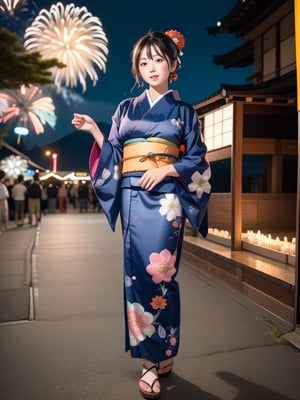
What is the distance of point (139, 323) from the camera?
249cm

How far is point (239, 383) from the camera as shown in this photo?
254 centimetres

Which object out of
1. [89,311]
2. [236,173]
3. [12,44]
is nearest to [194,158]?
[89,311]

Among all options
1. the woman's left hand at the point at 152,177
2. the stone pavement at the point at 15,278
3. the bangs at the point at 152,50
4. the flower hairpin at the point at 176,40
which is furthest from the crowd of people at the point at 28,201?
the woman's left hand at the point at 152,177

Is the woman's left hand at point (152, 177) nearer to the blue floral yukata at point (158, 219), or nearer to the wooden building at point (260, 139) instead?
the blue floral yukata at point (158, 219)

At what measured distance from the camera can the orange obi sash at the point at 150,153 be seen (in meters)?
2.47

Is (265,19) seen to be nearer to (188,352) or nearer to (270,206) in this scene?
(270,206)

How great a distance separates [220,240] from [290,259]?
6.53ft

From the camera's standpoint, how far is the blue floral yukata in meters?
2.47

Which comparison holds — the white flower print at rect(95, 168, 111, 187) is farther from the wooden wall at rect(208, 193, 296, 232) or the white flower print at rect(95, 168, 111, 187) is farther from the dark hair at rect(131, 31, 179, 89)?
the wooden wall at rect(208, 193, 296, 232)

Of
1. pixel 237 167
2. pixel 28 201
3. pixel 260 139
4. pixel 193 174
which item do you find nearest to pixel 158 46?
pixel 193 174

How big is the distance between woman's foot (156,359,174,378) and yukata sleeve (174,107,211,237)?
3.09 ft

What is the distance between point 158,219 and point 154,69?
988 mm

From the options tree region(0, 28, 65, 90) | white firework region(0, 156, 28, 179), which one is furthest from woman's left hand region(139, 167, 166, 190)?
white firework region(0, 156, 28, 179)

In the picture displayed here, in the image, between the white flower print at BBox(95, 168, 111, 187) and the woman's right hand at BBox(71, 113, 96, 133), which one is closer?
the woman's right hand at BBox(71, 113, 96, 133)
